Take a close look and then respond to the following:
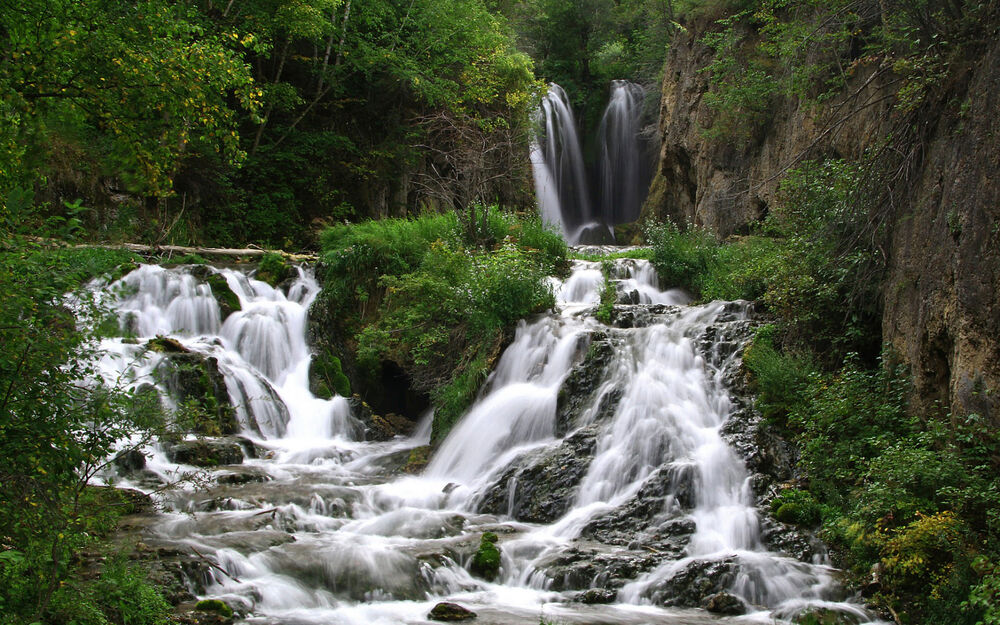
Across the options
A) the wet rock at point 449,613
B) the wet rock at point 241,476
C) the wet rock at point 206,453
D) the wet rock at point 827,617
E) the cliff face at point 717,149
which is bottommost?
the wet rock at point 449,613

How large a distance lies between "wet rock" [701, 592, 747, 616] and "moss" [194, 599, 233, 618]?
3.80 metres

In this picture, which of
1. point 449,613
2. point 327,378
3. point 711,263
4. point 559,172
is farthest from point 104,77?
point 559,172

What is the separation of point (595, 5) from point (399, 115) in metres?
15.2

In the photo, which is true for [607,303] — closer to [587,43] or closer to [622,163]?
[622,163]

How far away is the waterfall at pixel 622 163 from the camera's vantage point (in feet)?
86.8

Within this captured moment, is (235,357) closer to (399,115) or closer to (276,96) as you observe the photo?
(276,96)

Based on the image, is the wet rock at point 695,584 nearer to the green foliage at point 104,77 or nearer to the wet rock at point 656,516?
the wet rock at point 656,516

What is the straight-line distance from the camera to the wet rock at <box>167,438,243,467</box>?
962 cm

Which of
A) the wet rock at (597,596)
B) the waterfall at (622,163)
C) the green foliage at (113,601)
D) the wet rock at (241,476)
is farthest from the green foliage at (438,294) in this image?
the waterfall at (622,163)

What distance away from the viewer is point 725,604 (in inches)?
233

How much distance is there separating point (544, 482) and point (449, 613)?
2799 mm

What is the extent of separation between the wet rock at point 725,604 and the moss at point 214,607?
12.5ft

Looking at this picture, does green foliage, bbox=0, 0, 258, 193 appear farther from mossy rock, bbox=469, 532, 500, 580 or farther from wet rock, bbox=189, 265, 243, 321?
wet rock, bbox=189, 265, 243, 321

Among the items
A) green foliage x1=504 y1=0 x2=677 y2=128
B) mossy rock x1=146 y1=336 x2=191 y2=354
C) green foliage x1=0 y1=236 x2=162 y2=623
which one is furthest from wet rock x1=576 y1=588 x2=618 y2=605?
green foliage x1=504 y1=0 x2=677 y2=128
